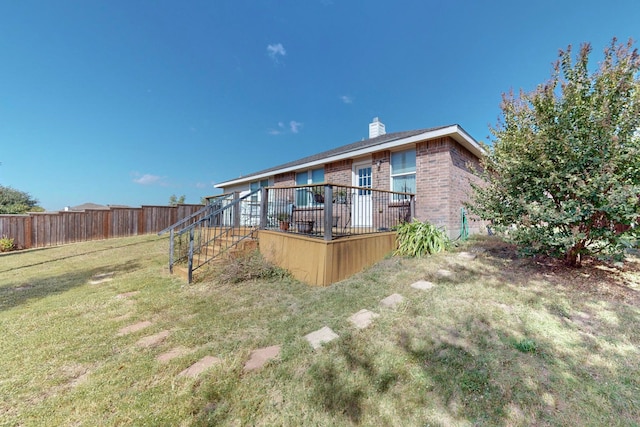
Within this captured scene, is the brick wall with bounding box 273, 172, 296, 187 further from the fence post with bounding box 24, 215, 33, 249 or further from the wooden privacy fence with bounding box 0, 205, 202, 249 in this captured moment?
the fence post with bounding box 24, 215, 33, 249

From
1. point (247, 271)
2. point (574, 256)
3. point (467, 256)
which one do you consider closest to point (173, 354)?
point (247, 271)

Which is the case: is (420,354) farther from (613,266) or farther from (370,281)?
(613,266)

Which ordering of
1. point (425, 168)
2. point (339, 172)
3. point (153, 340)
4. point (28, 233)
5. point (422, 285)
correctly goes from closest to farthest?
point (153, 340) → point (422, 285) → point (425, 168) → point (339, 172) → point (28, 233)

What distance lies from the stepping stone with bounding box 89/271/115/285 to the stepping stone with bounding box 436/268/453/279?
7.01 metres

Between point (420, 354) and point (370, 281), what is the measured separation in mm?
1994

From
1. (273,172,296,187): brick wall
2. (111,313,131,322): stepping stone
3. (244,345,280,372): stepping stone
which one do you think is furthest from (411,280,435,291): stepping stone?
(273,172,296,187): brick wall

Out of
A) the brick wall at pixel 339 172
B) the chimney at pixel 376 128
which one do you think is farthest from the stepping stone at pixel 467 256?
the chimney at pixel 376 128

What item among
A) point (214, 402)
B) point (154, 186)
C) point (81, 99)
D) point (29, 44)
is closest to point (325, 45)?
point (29, 44)

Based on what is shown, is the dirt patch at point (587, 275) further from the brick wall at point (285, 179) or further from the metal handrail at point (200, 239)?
the brick wall at point (285, 179)

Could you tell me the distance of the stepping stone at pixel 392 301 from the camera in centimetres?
324

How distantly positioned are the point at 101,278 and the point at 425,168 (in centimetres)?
869

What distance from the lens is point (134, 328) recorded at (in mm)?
3109

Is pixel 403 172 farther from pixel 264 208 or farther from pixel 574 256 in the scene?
pixel 264 208

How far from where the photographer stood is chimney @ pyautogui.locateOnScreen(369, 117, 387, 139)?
1180 centimetres
